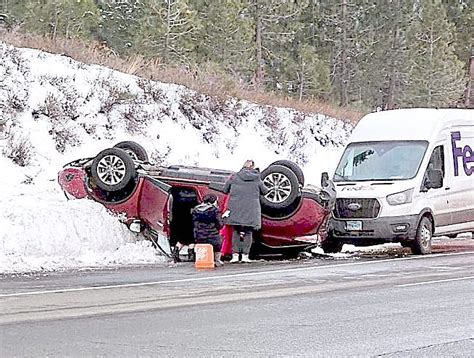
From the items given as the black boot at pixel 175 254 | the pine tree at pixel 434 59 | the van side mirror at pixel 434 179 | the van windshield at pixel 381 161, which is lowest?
the black boot at pixel 175 254

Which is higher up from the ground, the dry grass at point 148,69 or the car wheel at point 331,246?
the dry grass at point 148,69

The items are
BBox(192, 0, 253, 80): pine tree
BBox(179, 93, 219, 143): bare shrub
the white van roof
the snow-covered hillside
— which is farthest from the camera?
BBox(192, 0, 253, 80): pine tree

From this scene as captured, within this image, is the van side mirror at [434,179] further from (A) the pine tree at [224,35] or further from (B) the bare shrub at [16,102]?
(A) the pine tree at [224,35]

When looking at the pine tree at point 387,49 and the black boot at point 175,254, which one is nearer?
the black boot at point 175,254

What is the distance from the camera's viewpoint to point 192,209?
54.9 feet

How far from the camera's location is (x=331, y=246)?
62.4 ft

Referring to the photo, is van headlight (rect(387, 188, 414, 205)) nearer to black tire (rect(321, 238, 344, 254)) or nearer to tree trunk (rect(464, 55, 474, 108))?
black tire (rect(321, 238, 344, 254))

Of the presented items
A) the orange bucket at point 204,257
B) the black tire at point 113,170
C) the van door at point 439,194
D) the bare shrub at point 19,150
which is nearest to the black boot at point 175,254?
the orange bucket at point 204,257

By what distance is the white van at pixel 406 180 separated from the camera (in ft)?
59.2

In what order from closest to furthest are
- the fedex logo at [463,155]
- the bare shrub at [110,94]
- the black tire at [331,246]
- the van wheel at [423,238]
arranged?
the van wheel at [423,238] → the black tire at [331,246] → the fedex logo at [463,155] → the bare shrub at [110,94]

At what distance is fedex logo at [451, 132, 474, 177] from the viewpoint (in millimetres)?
19578

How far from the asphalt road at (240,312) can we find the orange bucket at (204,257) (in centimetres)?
32

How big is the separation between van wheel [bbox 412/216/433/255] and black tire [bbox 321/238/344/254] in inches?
55.7

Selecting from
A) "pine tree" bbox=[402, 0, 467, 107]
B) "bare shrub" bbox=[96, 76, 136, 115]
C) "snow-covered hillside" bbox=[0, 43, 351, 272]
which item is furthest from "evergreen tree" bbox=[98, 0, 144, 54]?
"bare shrub" bbox=[96, 76, 136, 115]
